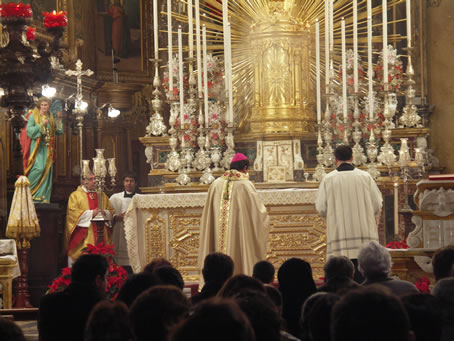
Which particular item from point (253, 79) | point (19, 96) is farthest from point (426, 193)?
point (253, 79)

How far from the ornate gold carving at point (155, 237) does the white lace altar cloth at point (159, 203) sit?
6 cm

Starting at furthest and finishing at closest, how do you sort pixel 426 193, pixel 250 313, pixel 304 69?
pixel 304 69 < pixel 426 193 < pixel 250 313

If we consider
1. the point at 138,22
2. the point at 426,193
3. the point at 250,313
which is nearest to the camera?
the point at 250,313

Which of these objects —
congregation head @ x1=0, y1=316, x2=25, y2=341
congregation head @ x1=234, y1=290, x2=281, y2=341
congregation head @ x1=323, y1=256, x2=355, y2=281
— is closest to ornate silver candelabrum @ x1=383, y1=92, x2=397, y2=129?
congregation head @ x1=323, y1=256, x2=355, y2=281

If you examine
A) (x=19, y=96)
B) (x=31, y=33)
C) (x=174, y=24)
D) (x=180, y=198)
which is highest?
(x=174, y=24)

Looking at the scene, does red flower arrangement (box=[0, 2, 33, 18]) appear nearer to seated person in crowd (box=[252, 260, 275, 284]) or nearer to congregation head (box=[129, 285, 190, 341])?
seated person in crowd (box=[252, 260, 275, 284])

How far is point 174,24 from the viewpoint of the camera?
48.1 feet

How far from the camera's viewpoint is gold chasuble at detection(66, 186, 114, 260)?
13.4 m

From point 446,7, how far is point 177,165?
5678 mm

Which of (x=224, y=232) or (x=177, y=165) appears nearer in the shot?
(x=224, y=232)

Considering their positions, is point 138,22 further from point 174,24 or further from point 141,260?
point 141,260

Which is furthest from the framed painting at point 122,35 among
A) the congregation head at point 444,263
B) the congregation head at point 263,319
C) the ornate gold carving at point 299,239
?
the congregation head at point 263,319

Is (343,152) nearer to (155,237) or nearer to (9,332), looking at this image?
(155,237)

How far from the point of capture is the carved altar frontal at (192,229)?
11.3 meters
